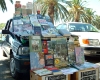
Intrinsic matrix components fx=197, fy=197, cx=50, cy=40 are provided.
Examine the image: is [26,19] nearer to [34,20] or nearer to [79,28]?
[34,20]

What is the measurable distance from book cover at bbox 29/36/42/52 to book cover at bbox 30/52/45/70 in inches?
3.7

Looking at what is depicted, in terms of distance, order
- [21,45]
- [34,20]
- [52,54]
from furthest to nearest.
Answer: [34,20] → [21,45] → [52,54]

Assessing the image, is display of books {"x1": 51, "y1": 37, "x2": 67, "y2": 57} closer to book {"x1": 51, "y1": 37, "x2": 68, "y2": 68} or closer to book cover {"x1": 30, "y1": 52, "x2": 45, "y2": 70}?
book {"x1": 51, "y1": 37, "x2": 68, "y2": 68}

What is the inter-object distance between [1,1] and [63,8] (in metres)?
9.23

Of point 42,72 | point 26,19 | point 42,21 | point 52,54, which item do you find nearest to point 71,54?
point 52,54

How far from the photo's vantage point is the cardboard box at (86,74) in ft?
14.5

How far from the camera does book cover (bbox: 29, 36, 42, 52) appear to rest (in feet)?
14.6

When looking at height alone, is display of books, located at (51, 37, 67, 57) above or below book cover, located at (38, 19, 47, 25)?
below

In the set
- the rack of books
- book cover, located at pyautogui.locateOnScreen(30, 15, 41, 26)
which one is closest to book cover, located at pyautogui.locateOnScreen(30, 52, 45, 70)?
the rack of books

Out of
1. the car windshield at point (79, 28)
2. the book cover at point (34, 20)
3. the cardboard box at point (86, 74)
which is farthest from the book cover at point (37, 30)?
the car windshield at point (79, 28)

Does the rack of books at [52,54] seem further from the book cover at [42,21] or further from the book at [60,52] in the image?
the book cover at [42,21]

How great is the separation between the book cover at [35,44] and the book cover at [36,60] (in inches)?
3.7

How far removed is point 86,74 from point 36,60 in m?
1.19

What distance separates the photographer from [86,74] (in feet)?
14.8
